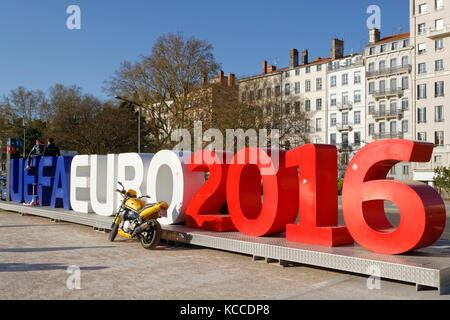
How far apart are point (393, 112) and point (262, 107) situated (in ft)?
78.4

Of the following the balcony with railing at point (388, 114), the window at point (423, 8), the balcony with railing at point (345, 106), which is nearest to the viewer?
the window at point (423, 8)

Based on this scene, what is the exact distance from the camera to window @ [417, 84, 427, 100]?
53562 mm

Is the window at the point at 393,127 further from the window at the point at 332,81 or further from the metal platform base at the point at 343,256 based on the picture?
the metal platform base at the point at 343,256

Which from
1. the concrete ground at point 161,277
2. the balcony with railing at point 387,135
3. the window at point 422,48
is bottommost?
the concrete ground at point 161,277

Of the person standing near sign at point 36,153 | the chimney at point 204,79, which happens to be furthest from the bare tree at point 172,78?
the person standing near sign at point 36,153

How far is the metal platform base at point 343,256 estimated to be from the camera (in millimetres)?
6312

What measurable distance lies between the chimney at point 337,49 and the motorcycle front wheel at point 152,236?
60.1 meters

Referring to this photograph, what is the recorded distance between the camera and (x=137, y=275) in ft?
24.1

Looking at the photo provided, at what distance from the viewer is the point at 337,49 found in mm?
65625

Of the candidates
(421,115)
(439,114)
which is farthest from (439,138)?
(421,115)

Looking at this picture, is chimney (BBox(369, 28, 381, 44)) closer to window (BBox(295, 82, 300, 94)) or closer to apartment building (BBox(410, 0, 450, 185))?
apartment building (BBox(410, 0, 450, 185))

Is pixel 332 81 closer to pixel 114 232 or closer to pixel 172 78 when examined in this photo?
pixel 172 78
